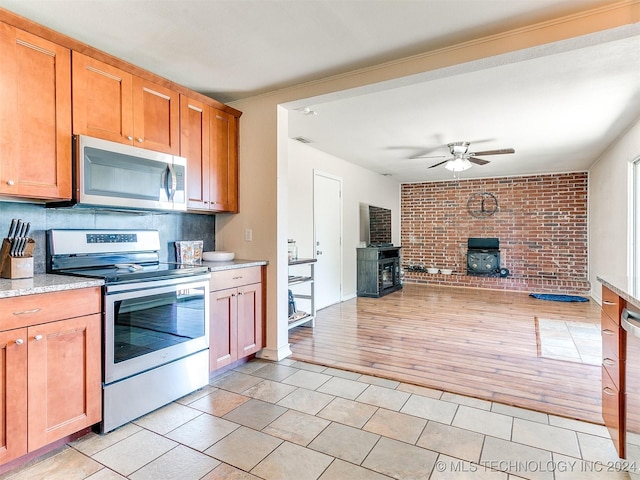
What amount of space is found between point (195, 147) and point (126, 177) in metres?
0.71

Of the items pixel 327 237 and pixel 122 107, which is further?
pixel 327 237

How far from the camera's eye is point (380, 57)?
2602mm

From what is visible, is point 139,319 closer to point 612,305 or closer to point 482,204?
point 612,305

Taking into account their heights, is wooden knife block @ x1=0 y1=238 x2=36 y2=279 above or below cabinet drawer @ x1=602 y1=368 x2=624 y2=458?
above

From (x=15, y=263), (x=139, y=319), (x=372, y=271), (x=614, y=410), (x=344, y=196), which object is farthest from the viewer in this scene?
(x=372, y=271)

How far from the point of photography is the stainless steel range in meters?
2.07

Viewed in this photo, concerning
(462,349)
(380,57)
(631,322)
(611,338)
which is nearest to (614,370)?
(611,338)

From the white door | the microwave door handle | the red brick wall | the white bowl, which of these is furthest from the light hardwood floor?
the microwave door handle

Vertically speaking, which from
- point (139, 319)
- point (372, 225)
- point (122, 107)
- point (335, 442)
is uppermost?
point (122, 107)

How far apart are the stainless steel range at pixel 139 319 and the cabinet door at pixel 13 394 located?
1.22 ft

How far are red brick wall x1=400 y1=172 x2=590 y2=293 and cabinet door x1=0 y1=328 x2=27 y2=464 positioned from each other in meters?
7.46

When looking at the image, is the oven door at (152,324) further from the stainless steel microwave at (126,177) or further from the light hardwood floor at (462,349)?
the light hardwood floor at (462,349)

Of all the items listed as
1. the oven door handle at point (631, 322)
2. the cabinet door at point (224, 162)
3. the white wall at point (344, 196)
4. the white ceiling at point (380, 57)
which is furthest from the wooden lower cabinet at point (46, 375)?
the white wall at point (344, 196)

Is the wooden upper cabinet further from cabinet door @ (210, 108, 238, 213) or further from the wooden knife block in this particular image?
the wooden knife block
